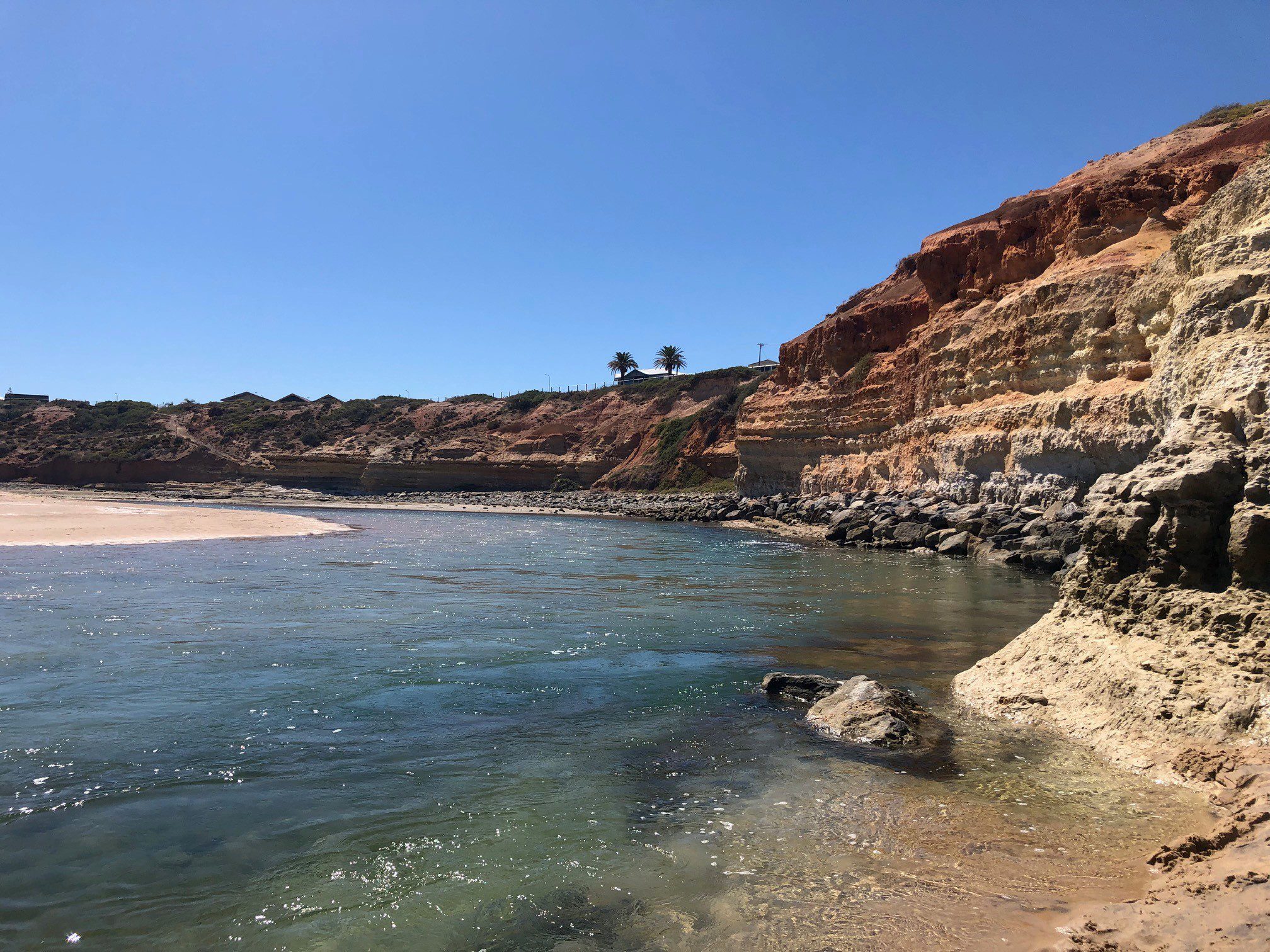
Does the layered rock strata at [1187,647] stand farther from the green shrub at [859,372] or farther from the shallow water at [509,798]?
the green shrub at [859,372]

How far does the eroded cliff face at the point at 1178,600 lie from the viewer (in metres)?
5.36

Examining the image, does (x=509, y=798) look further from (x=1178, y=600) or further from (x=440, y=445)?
(x=440, y=445)

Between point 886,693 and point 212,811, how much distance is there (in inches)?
215

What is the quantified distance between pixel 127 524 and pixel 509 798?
28.6 m

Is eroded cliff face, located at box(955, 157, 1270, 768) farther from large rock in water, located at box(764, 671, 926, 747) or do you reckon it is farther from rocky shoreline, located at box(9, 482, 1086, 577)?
rocky shoreline, located at box(9, 482, 1086, 577)

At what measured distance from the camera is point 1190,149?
1059 inches

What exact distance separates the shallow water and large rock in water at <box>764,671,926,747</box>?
0.34 meters

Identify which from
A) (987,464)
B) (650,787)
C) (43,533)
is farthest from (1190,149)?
(43,533)

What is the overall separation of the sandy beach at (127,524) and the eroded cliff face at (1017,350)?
945 inches

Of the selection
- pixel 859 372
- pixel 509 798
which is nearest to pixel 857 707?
pixel 509 798

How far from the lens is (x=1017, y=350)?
26938 mm

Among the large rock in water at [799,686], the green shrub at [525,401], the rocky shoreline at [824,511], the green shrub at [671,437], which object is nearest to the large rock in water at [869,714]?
the large rock in water at [799,686]

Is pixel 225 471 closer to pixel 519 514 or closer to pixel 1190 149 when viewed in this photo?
pixel 519 514

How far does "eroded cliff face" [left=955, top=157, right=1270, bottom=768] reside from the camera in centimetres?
536
